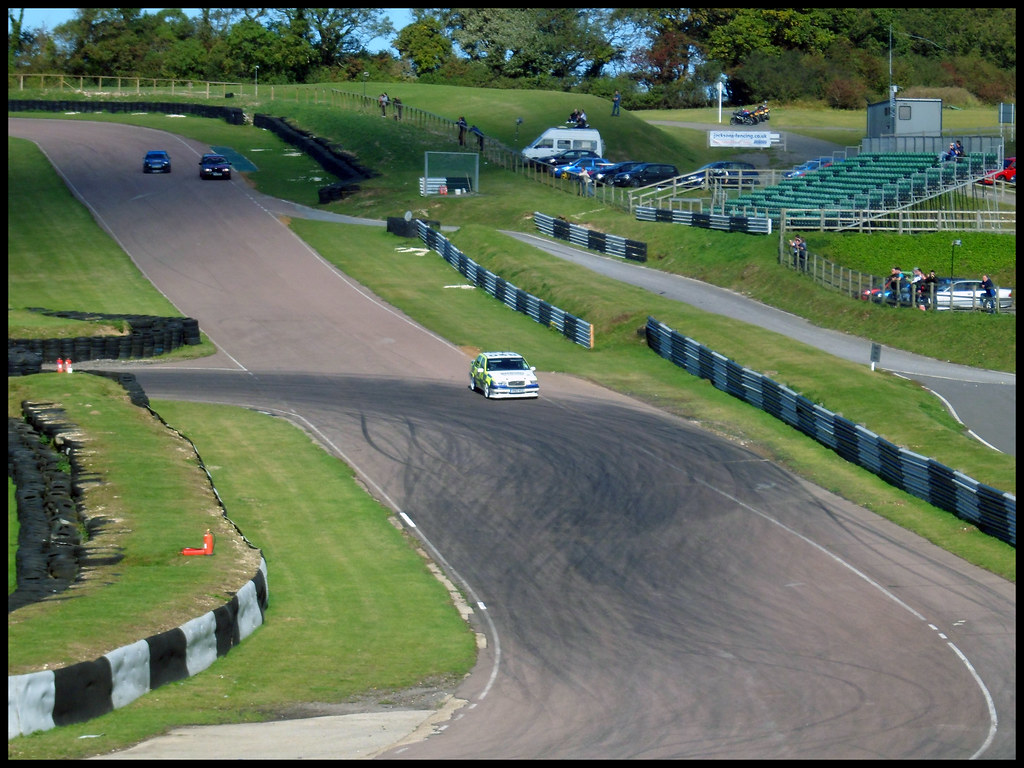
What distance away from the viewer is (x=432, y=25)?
13300 cm

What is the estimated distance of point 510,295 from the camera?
164 ft

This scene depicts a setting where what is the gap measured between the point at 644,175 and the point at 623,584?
49493 mm

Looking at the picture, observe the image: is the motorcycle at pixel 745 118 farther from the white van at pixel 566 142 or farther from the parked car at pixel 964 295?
the parked car at pixel 964 295

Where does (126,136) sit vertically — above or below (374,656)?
above

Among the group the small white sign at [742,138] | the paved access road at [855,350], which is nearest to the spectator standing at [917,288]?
the paved access road at [855,350]

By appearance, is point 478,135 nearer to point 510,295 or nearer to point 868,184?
point 868,184

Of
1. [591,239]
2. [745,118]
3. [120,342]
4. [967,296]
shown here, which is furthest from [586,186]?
[745,118]

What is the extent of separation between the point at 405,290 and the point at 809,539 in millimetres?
29170

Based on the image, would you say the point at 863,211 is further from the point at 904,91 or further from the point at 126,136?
the point at 904,91

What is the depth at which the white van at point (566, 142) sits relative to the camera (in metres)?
79.6

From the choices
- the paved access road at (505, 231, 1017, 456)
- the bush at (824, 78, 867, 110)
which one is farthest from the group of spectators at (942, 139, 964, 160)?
the bush at (824, 78, 867, 110)

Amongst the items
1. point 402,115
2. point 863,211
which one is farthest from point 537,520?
point 402,115

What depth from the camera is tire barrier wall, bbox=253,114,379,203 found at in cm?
7006

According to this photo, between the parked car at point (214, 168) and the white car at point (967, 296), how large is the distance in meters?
43.3
